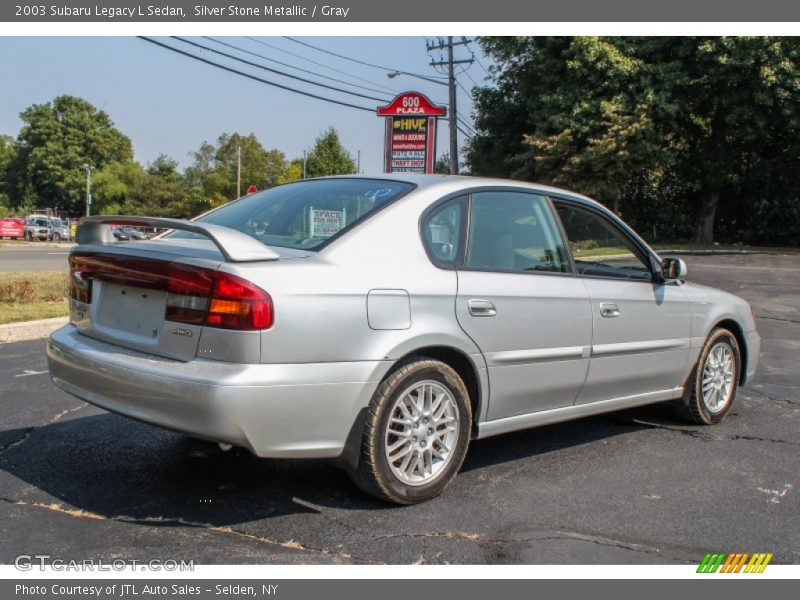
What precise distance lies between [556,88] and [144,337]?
2698 cm

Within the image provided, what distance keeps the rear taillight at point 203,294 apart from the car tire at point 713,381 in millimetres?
3450

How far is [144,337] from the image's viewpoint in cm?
343

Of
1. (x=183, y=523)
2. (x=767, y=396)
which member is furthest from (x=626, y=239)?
(x=183, y=523)

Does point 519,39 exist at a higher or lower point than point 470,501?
higher

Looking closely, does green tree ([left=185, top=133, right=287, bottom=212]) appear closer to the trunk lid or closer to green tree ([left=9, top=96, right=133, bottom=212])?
green tree ([left=9, top=96, right=133, bottom=212])

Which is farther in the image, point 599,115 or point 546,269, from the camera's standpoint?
point 599,115

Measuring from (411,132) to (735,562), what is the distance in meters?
13.7

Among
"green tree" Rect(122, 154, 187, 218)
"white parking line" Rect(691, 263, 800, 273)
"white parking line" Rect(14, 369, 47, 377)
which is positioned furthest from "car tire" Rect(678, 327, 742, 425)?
"green tree" Rect(122, 154, 187, 218)

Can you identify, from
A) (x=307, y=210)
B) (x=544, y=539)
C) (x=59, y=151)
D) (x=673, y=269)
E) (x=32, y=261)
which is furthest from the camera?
(x=59, y=151)

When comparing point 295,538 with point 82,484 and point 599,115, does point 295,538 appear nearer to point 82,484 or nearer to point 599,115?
point 82,484

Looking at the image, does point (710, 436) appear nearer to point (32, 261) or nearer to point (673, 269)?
point (673, 269)

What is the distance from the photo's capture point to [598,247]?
511 centimetres

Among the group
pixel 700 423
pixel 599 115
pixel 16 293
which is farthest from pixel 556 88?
pixel 700 423

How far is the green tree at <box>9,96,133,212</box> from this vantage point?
3381 inches
